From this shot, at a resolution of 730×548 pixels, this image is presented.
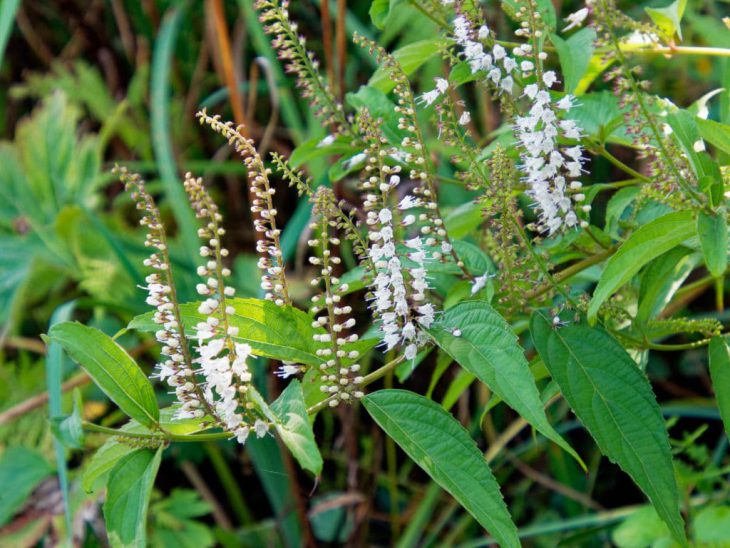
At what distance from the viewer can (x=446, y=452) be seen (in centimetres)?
66

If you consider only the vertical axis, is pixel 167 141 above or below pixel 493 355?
above

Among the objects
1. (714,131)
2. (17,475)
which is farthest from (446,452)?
(17,475)

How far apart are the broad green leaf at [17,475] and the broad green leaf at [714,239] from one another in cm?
127

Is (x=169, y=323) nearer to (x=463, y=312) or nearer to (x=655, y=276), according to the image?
(x=463, y=312)

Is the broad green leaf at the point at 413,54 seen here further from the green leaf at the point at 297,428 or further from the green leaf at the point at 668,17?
the green leaf at the point at 297,428

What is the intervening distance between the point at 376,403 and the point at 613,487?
4.31 ft

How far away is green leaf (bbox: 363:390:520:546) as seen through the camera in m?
0.63

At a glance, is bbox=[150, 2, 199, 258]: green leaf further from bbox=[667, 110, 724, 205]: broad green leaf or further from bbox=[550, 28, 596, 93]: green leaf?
bbox=[667, 110, 724, 205]: broad green leaf

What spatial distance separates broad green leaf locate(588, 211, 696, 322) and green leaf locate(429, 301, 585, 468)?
71 millimetres

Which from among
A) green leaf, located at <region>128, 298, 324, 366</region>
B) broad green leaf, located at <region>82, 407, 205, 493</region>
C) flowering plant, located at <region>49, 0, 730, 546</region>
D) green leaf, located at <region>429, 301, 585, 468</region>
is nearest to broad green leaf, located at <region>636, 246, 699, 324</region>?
flowering plant, located at <region>49, 0, 730, 546</region>

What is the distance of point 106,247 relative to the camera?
6.57ft

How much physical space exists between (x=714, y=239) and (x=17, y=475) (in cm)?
136

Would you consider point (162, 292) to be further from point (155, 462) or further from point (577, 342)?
point (577, 342)

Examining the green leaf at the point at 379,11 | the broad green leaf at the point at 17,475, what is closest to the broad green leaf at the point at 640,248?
the green leaf at the point at 379,11
